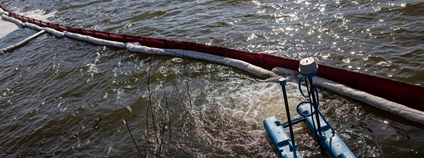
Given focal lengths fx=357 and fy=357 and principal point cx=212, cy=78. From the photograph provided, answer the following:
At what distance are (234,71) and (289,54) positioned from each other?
1.67 m

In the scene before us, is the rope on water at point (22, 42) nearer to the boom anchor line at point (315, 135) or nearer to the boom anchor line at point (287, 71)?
the boom anchor line at point (287, 71)

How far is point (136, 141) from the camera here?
7.59m

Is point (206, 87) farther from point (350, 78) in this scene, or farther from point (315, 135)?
point (315, 135)

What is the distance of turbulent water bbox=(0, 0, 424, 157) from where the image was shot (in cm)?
697

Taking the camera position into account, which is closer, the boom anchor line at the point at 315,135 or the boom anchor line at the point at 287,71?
the boom anchor line at the point at 315,135

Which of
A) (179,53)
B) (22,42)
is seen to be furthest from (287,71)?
(22,42)

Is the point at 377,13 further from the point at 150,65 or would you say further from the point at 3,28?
the point at 3,28

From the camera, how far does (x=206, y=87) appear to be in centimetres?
919

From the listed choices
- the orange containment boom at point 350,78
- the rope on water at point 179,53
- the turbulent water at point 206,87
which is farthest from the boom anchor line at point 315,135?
the rope on water at point 179,53

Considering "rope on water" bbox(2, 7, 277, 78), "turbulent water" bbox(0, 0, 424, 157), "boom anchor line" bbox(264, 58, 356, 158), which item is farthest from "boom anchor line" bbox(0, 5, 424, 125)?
"boom anchor line" bbox(264, 58, 356, 158)

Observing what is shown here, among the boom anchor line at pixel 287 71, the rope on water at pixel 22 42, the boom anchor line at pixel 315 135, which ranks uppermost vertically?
the boom anchor line at pixel 287 71

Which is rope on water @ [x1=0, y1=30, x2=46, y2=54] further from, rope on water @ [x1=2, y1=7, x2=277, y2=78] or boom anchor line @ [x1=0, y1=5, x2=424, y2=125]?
boom anchor line @ [x1=0, y1=5, x2=424, y2=125]

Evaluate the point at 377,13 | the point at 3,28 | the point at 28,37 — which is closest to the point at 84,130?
the point at 377,13

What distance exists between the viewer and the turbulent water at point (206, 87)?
6966mm
